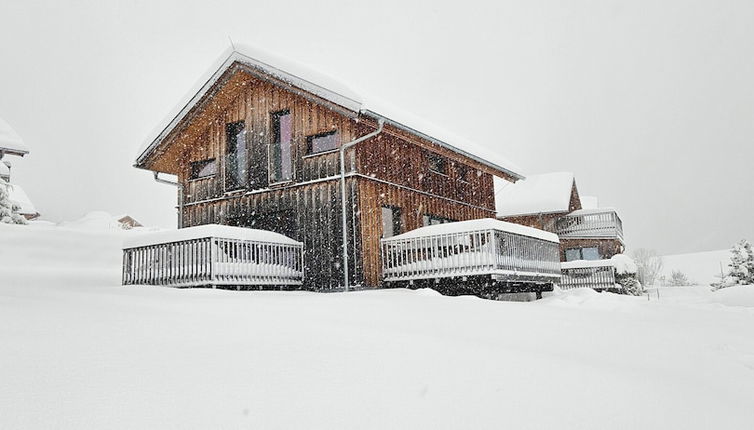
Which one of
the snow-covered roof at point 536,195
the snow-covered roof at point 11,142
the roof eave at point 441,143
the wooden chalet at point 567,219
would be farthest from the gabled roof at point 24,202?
the roof eave at point 441,143

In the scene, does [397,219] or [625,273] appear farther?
[625,273]

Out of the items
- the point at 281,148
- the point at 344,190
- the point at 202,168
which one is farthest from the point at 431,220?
the point at 202,168

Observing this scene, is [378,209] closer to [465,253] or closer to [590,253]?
[465,253]

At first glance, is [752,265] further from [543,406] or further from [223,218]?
[543,406]

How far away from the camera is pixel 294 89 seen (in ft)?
45.1

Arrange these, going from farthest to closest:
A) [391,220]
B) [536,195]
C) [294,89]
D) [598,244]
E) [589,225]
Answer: [536,195] → [598,244] → [589,225] → [391,220] → [294,89]

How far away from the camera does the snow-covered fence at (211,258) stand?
11531mm

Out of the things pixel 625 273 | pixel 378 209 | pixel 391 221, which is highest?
pixel 378 209

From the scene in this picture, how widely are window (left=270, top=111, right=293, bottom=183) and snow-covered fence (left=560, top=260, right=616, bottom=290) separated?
53.7ft

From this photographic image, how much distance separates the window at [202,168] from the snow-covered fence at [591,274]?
1714cm

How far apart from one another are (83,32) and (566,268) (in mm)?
197527

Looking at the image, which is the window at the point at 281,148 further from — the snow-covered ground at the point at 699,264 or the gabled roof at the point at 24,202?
the snow-covered ground at the point at 699,264

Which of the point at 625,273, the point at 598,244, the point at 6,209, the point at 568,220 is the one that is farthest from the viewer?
the point at 568,220

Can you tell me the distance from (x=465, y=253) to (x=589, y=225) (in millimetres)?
19845
